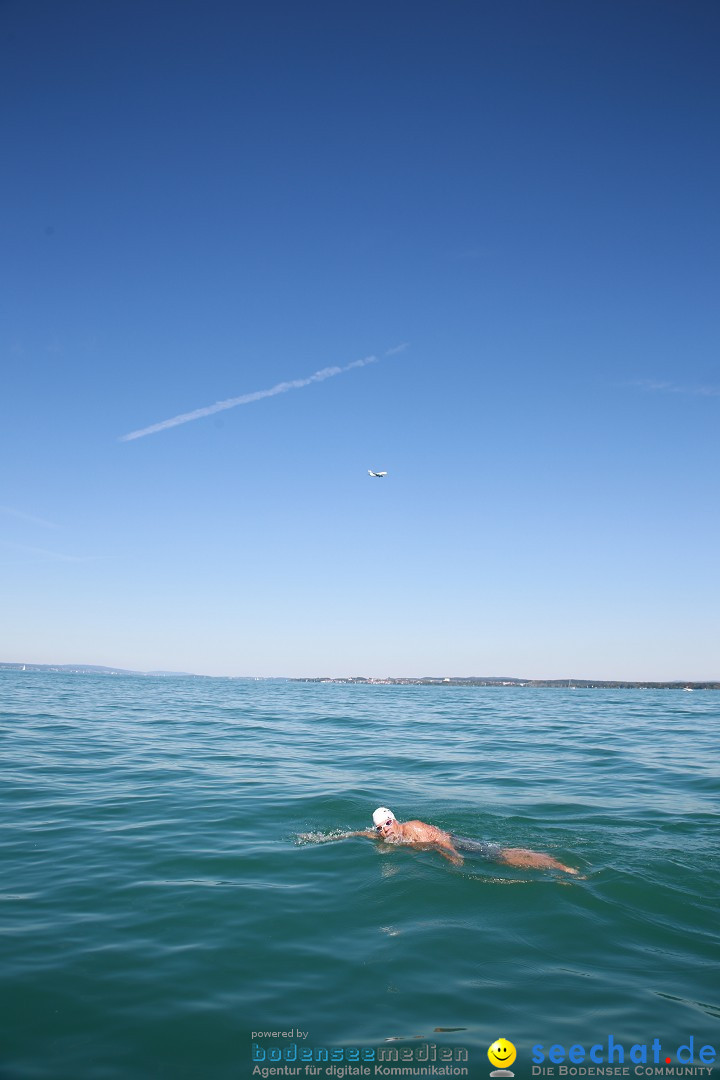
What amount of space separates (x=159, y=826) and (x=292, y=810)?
315 cm

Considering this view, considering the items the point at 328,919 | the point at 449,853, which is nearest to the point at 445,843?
the point at 449,853

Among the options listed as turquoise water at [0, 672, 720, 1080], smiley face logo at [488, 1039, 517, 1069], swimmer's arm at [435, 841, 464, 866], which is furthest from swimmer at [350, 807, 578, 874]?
smiley face logo at [488, 1039, 517, 1069]

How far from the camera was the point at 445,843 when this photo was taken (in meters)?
11.0

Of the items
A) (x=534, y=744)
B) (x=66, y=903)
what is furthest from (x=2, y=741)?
(x=534, y=744)

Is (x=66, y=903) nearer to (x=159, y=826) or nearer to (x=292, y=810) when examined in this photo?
(x=159, y=826)

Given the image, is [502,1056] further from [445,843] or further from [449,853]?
[445,843]

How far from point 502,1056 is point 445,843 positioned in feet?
18.8

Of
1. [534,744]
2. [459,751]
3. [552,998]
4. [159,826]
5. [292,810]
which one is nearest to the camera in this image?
[552,998]

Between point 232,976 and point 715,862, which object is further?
point 715,862

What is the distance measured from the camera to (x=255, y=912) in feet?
27.1

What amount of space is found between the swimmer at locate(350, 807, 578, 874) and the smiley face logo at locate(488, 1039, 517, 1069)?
497 centimetres

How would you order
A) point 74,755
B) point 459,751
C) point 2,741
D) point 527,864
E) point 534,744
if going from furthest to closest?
point 534,744, point 459,751, point 2,741, point 74,755, point 527,864

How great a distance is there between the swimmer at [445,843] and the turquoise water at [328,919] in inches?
10.9

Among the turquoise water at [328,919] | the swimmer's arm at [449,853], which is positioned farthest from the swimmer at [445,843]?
the turquoise water at [328,919]
